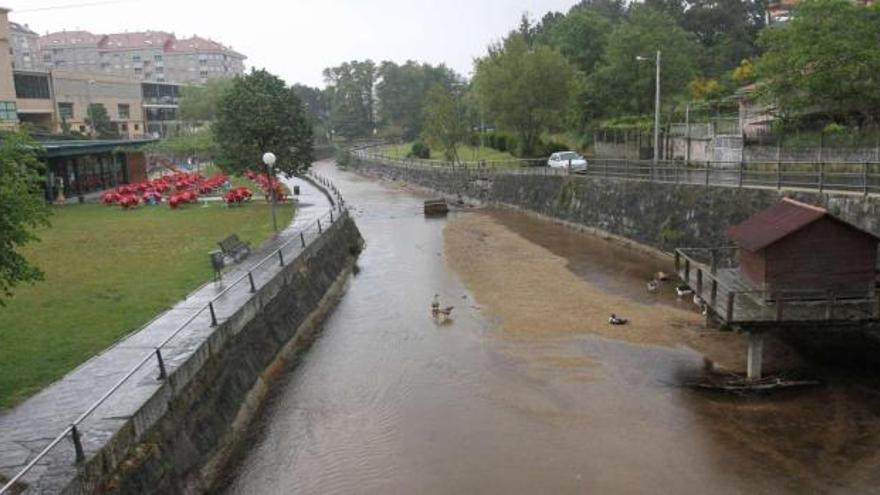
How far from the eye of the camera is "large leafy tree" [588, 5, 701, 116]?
5516 cm

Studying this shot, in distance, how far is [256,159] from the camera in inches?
1724

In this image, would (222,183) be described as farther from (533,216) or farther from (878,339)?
(878,339)

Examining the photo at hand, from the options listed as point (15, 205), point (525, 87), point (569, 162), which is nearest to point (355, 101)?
point (525, 87)

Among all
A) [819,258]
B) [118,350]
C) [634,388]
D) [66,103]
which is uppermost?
[66,103]

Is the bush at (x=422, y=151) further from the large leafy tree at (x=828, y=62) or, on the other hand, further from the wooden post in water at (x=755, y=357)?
the wooden post in water at (x=755, y=357)

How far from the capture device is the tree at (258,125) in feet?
143

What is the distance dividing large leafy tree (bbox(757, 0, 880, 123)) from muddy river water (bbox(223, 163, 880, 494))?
14.8 meters

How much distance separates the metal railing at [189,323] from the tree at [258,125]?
4404mm

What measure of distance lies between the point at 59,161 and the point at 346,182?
38493mm

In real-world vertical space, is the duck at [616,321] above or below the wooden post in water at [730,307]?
below

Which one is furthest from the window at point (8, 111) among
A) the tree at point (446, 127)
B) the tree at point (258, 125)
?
the tree at point (446, 127)

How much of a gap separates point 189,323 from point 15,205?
519 centimetres

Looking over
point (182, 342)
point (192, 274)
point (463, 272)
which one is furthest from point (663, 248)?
point (182, 342)

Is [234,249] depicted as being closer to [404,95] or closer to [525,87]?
[525,87]
